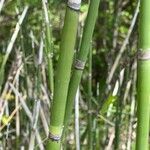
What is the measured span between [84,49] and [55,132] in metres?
0.13

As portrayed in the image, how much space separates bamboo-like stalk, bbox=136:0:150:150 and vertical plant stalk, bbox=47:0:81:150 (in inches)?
3.0

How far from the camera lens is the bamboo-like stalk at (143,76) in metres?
0.50

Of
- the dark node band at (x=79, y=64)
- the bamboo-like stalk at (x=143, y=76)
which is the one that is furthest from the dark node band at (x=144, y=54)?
the dark node band at (x=79, y=64)

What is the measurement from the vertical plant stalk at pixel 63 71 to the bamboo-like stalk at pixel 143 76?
0.25ft

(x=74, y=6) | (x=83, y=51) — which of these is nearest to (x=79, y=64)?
(x=83, y=51)

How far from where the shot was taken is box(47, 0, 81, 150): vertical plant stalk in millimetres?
491

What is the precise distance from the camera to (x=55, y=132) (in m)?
0.54

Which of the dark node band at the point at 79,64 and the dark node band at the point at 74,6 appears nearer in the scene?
the dark node band at the point at 74,6

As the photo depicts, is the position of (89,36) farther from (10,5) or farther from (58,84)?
(10,5)

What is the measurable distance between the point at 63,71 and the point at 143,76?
0.10m

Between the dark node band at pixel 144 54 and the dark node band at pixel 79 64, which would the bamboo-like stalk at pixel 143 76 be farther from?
the dark node band at pixel 79 64

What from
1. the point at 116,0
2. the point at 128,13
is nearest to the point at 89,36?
the point at 116,0

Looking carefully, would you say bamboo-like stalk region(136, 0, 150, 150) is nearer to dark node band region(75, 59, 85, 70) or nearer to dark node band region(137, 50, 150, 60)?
dark node band region(137, 50, 150, 60)

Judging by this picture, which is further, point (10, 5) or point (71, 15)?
point (10, 5)
